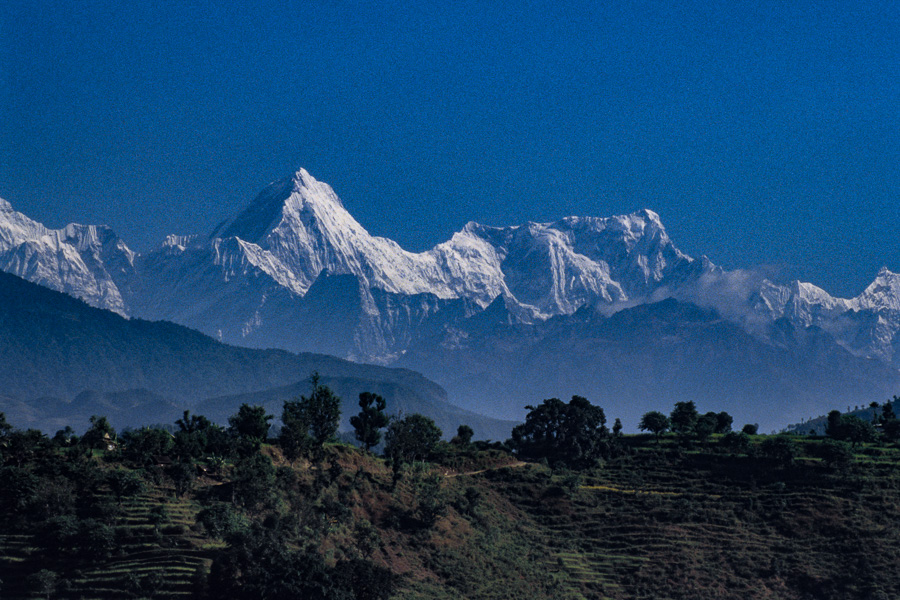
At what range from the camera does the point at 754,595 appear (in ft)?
429

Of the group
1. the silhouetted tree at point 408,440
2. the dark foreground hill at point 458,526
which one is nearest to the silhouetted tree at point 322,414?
the dark foreground hill at point 458,526

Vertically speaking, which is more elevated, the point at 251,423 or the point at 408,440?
the point at 408,440

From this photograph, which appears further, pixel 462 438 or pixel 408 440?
pixel 462 438

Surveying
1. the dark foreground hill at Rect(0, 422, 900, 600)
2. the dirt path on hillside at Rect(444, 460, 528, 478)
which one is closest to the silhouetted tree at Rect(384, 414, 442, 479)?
the dark foreground hill at Rect(0, 422, 900, 600)

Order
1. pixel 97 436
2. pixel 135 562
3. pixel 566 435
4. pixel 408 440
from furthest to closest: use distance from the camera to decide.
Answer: pixel 566 435 < pixel 408 440 < pixel 97 436 < pixel 135 562

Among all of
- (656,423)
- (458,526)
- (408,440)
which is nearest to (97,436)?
(408,440)

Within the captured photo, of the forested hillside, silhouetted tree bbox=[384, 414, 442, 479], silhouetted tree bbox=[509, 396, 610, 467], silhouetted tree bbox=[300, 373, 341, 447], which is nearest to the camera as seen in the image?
the forested hillside

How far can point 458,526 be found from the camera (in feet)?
457

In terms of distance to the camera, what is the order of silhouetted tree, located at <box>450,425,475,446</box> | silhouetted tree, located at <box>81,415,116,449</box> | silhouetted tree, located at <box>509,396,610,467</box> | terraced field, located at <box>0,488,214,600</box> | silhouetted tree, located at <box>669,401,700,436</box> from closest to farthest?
terraced field, located at <box>0,488,214,600</box>, silhouetted tree, located at <box>81,415,116,449</box>, silhouetted tree, located at <box>509,396,610,467</box>, silhouetted tree, located at <box>450,425,475,446</box>, silhouetted tree, located at <box>669,401,700,436</box>

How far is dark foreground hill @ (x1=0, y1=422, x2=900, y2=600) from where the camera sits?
337 ft

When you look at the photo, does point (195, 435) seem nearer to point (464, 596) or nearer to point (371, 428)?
point (371, 428)

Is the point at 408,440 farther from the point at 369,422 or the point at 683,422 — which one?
the point at 683,422

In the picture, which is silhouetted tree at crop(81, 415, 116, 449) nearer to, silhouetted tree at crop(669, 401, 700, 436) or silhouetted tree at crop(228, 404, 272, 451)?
silhouetted tree at crop(228, 404, 272, 451)

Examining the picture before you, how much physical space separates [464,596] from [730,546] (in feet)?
153
